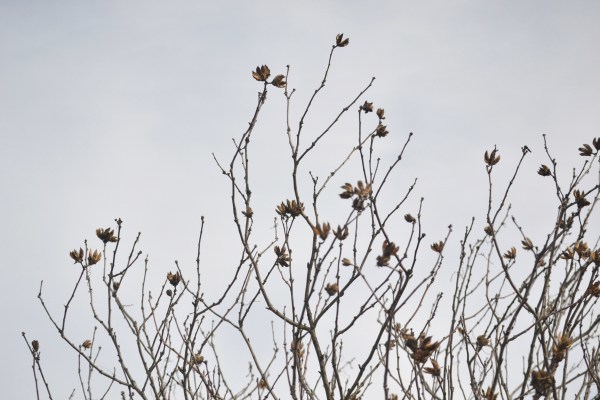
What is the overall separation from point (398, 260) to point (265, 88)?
4.92 ft

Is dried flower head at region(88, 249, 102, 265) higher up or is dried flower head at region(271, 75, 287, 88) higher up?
dried flower head at region(271, 75, 287, 88)

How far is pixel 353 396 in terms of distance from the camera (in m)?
2.46

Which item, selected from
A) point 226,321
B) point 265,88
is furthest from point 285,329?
point 265,88

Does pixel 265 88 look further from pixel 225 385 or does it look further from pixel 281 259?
pixel 225 385

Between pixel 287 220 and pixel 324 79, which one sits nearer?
pixel 287 220

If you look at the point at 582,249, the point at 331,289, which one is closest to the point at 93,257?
the point at 331,289

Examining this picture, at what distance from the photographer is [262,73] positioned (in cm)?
320

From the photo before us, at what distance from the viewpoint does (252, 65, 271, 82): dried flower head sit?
319 cm

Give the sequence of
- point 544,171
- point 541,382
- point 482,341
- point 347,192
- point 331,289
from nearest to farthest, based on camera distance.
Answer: point 541,382 → point 347,192 → point 331,289 → point 482,341 → point 544,171

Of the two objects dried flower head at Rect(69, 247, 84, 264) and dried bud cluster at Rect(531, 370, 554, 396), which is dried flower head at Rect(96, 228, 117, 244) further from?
dried bud cluster at Rect(531, 370, 554, 396)

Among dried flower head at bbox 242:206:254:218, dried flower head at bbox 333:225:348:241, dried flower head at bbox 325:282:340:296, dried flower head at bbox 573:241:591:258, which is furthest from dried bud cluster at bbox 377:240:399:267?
dried flower head at bbox 573:241:591:258

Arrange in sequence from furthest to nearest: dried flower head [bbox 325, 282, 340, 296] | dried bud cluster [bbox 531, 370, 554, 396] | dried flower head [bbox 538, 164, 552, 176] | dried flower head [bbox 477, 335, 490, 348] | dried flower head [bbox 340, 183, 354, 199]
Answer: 1. dried flower head [bbox 538, 164, 552, 176]
2. dried flower head [bbox 477, 335, 490, 348]
3. dried flower head [bbox 325, 282, 340, 296]
4. dried flower head [bbox 340, 183, 354, 199]
5. dried bud cluster [bbox 531, 370, 554, 396]

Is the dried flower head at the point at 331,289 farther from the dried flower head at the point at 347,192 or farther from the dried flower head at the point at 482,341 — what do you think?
the dried flower head at the point at 482,341

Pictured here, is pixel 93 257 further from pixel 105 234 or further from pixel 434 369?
pixel 434 369
